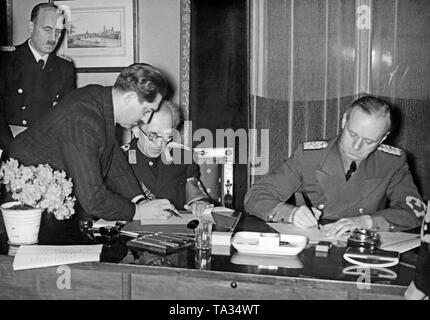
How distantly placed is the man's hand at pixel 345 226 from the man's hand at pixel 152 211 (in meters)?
0.71

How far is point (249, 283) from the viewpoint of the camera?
1.41 meters

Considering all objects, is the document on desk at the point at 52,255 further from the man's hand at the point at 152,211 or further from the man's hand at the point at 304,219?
the man's hand at the point at 304,219

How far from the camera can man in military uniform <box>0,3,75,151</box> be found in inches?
134

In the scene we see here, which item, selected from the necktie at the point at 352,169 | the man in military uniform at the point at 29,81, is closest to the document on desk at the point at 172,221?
the necktie at the point at 352,169

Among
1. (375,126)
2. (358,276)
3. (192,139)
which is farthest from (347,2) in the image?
(358,276)

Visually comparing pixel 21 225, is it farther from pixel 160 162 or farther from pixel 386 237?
pixel 386 237

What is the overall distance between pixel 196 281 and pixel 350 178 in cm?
125

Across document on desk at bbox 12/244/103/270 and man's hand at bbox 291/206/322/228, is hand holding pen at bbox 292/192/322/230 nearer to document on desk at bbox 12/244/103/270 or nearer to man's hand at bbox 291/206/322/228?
man's hand at bbox 291/206/322/228

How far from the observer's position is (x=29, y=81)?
3389 mm

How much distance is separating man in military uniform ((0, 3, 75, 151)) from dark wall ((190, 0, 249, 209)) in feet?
3.47

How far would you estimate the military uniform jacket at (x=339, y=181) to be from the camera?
2402mm

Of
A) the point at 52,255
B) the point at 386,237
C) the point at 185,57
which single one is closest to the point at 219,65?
the point at 185,57

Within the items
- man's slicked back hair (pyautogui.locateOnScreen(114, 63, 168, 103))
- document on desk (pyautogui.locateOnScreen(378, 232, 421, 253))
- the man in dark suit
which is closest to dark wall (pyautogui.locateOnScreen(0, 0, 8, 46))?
the man in dark suit
